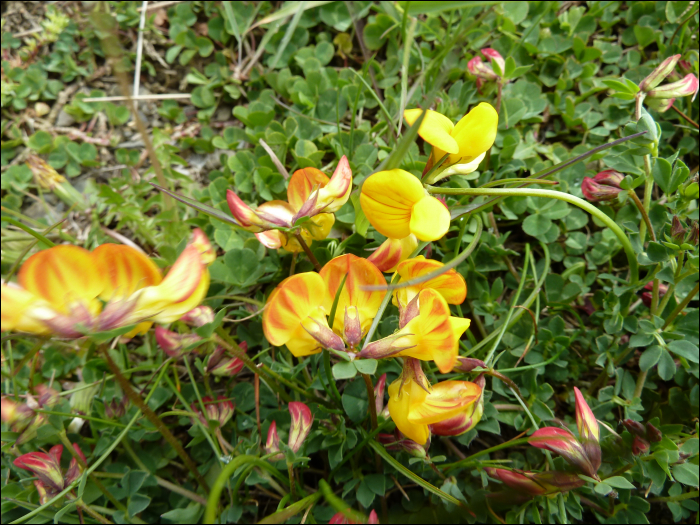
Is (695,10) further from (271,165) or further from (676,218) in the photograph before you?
(271,165)

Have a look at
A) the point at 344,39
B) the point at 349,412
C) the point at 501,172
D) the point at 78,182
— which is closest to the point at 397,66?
the point at 344,39

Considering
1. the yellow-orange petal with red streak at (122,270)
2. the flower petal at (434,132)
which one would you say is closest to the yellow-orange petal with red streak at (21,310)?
the yellow-orange petal with red streak at (122,270)

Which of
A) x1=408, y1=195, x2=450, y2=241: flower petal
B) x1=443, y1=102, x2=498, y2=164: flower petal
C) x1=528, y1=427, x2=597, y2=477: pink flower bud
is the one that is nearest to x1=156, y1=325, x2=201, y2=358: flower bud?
x1=408, y1=195, x2=450, y2=241: flower petal

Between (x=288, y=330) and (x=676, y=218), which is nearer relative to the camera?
(x=288, y=330)

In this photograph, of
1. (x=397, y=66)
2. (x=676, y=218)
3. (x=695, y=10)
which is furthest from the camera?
(x=397, y=66)

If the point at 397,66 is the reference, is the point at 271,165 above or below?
below

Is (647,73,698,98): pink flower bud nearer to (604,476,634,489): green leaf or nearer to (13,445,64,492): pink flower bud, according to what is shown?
(604,476,634,489): green leaf
